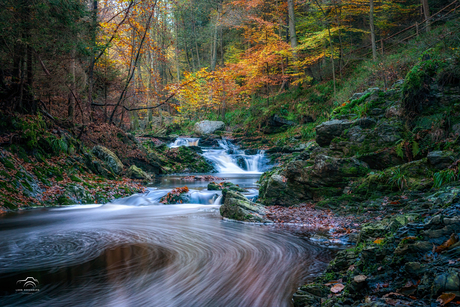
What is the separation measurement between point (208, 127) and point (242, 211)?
1924 centimetres

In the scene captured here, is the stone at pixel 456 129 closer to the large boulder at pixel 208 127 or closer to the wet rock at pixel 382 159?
the wet rock at pixel 382 159

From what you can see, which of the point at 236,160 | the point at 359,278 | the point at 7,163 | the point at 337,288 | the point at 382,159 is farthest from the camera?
the point at 236,160

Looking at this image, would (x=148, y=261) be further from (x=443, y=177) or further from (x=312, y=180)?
(x=443, y=177)

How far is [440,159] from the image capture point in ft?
16.9

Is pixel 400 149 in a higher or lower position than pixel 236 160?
lower

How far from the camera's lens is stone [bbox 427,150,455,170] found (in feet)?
16.5

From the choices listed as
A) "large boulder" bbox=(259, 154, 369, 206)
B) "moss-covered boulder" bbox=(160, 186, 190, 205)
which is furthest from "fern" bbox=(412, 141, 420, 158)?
"moss-covered boulder" bbox=(160, 186, 190, 205)

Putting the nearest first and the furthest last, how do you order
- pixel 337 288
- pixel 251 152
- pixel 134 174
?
pixel 337 288
pixel 134 174
pixel 251 152

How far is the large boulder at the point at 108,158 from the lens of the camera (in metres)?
11.9

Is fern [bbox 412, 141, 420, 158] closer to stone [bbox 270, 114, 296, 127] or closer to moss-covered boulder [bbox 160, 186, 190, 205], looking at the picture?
moss-covered boulder [bbox 160, 186, 190, 205]

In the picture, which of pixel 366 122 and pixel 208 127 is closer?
pixel 366 122

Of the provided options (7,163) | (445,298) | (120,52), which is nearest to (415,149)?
(445,298)

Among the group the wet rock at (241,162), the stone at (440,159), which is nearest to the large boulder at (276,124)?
the wet rock at (241,162)

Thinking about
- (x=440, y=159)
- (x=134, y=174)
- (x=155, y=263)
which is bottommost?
(x=155, y=263)
